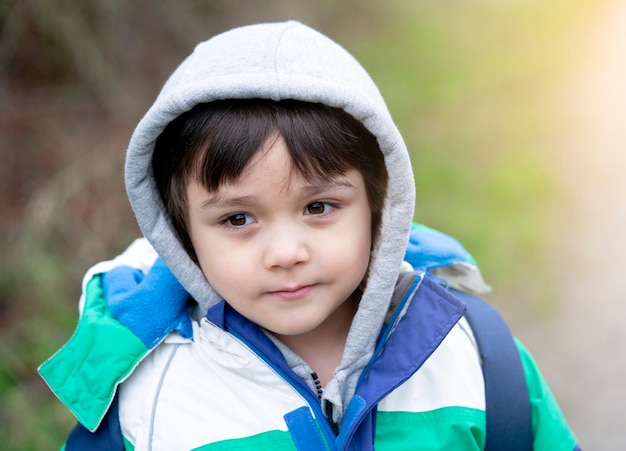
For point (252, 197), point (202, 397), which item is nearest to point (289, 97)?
point (252, 197)

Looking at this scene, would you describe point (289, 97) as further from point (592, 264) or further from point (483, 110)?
point (483, 110)

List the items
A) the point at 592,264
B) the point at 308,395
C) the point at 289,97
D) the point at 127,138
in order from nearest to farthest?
the point at 289,97 < the point at 308,395 < the point at 592,264 < the point at 127,138

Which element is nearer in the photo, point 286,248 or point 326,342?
point 286,248

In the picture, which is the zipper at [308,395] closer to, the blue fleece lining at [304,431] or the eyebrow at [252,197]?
the blue fleece lining at [304,431]

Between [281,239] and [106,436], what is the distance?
62cm

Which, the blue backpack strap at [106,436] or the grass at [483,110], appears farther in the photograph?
the grass at [483,110]

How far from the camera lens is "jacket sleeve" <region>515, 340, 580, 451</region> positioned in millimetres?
1752

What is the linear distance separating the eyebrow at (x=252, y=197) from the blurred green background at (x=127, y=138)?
1742 mm

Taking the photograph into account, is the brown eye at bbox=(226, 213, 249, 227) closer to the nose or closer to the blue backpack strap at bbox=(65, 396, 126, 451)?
the nose

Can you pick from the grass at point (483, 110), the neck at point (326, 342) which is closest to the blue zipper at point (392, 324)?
the neck at point (326, 342)

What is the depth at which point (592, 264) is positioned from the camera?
3871mm

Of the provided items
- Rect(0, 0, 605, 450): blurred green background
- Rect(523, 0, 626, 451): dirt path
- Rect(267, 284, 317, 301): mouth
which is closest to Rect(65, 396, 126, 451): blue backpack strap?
Rect(267, 284, 317, 301): mouth

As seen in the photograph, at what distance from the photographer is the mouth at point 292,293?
161cm

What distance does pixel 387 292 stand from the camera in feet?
5.59
